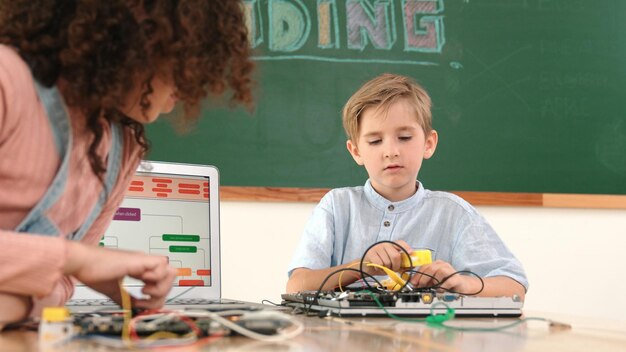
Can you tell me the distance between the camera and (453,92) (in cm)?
276

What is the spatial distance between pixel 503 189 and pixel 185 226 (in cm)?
150

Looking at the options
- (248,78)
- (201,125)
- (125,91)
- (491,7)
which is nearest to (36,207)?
(125,91)

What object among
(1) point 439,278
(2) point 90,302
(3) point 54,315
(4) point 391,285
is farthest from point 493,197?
(3) point 54,315

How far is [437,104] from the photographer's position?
275cm

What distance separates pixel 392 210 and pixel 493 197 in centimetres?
94

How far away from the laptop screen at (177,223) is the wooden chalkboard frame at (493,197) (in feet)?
2.75

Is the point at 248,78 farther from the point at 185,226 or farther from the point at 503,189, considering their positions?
the point at 503,189

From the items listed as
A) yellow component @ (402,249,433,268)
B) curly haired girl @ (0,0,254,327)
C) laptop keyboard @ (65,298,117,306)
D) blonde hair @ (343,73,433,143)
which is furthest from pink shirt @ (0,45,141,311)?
blonde hair @ (343,73,433,143)

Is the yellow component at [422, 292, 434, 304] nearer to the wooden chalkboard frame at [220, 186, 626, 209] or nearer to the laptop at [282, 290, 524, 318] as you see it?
the laptop at [282, 290, 524, 318]

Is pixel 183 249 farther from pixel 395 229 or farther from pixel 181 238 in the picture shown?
pixel 395 229

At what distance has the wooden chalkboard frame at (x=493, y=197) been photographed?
2.55 meters

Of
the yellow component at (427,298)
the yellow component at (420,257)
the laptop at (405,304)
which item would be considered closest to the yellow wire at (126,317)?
the laptop at (405,304)

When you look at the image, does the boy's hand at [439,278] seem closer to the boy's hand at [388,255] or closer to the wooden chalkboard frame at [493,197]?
the boy's hand at [388,255]

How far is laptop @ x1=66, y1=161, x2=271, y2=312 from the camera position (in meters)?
1.62
